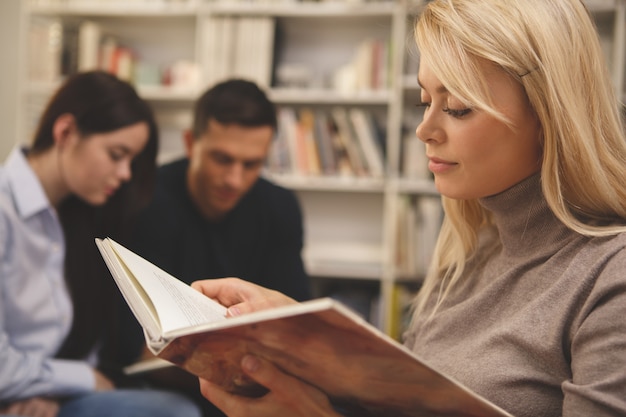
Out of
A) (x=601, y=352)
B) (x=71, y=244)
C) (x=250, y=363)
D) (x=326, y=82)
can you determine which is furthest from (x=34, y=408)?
(x=326, y=82)

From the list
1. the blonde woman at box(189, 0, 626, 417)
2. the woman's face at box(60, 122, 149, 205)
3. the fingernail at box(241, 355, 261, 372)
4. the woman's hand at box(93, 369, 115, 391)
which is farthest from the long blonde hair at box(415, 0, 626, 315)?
the woman's hand at box(93, 369, 115, 391)

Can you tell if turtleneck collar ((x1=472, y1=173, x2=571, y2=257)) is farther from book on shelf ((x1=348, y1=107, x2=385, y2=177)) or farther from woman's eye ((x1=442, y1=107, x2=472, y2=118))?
book on shelf ((x1=348, y1=107, x2=385, y2=177))

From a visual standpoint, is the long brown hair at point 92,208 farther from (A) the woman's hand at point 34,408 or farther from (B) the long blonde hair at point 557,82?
(B) the long blonde hair at point 557,82

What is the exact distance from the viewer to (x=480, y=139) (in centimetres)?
74

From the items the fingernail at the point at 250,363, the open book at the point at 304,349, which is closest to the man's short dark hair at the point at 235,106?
the open book at the point at 304,349

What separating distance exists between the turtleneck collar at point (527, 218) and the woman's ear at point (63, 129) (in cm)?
108

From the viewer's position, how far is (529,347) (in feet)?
2.26

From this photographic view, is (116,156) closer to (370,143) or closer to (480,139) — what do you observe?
(480,139)

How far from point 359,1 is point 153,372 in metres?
1.82

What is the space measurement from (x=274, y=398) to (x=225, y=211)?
121 cm

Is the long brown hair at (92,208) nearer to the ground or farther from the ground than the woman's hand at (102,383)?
farther from the ground

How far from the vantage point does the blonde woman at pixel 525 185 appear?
0.67 metres

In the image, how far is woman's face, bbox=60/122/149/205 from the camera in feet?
4.82

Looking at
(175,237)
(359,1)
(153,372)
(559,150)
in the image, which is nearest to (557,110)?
(559,150)
